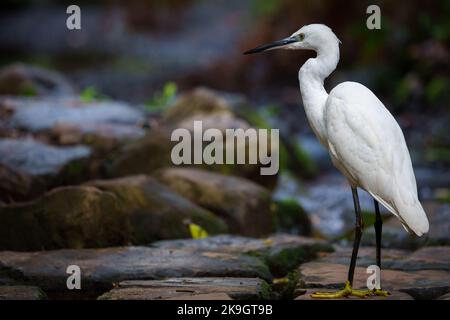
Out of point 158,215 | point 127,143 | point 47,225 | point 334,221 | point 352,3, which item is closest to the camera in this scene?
point 47,225

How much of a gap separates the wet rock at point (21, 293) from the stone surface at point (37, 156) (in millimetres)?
2612

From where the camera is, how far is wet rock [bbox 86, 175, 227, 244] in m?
5.79

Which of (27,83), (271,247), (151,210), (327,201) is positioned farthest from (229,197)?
(27,83)

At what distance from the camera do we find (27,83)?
35.4 ft

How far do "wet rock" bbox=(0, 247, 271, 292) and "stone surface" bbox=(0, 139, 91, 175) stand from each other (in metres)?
2.02

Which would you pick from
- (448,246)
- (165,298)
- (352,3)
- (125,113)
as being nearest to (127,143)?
(125,113)

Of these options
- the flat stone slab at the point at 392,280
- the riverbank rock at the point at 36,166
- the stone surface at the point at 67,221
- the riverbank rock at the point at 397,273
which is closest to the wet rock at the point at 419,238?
the riverbank rock at the point at 397,273

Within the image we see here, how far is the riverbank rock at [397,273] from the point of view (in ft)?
14.1

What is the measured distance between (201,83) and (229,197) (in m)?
10.1

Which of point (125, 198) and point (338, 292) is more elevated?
point (125, 198)

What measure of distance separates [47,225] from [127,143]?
8.55ft

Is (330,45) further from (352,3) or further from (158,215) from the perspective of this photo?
(352,3)

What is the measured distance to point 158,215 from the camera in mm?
5820
